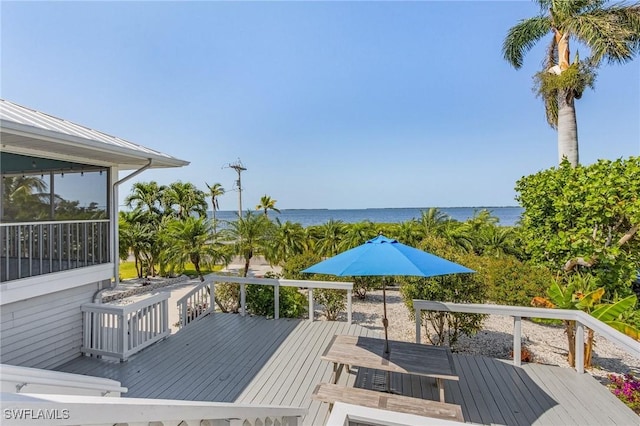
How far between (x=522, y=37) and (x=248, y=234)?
13820 mm

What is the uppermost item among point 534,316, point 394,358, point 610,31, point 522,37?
point 522,37

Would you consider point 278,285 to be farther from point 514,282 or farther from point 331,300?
point 514,282

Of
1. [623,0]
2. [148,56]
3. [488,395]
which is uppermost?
[623,0]

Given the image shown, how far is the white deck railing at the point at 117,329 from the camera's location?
5328 millimetres

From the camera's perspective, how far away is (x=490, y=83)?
1427 centimetres

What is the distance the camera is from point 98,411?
887 mm

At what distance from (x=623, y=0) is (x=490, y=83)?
470 centimetres

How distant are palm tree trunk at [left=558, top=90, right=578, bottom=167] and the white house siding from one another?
14.3 meters

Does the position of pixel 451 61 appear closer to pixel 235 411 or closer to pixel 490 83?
pixel 490 83

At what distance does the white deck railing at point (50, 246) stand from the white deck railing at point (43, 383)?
357 cm

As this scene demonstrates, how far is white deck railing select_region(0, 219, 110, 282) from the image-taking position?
Answer: 14.9ft

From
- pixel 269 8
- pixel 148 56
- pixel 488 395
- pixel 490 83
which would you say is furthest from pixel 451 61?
pixel 488 395

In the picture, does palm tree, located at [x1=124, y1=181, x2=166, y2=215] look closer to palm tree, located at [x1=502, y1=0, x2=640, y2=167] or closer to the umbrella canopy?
the umbrella canopy

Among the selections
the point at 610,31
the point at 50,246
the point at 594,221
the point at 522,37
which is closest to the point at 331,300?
the point at 50,246
